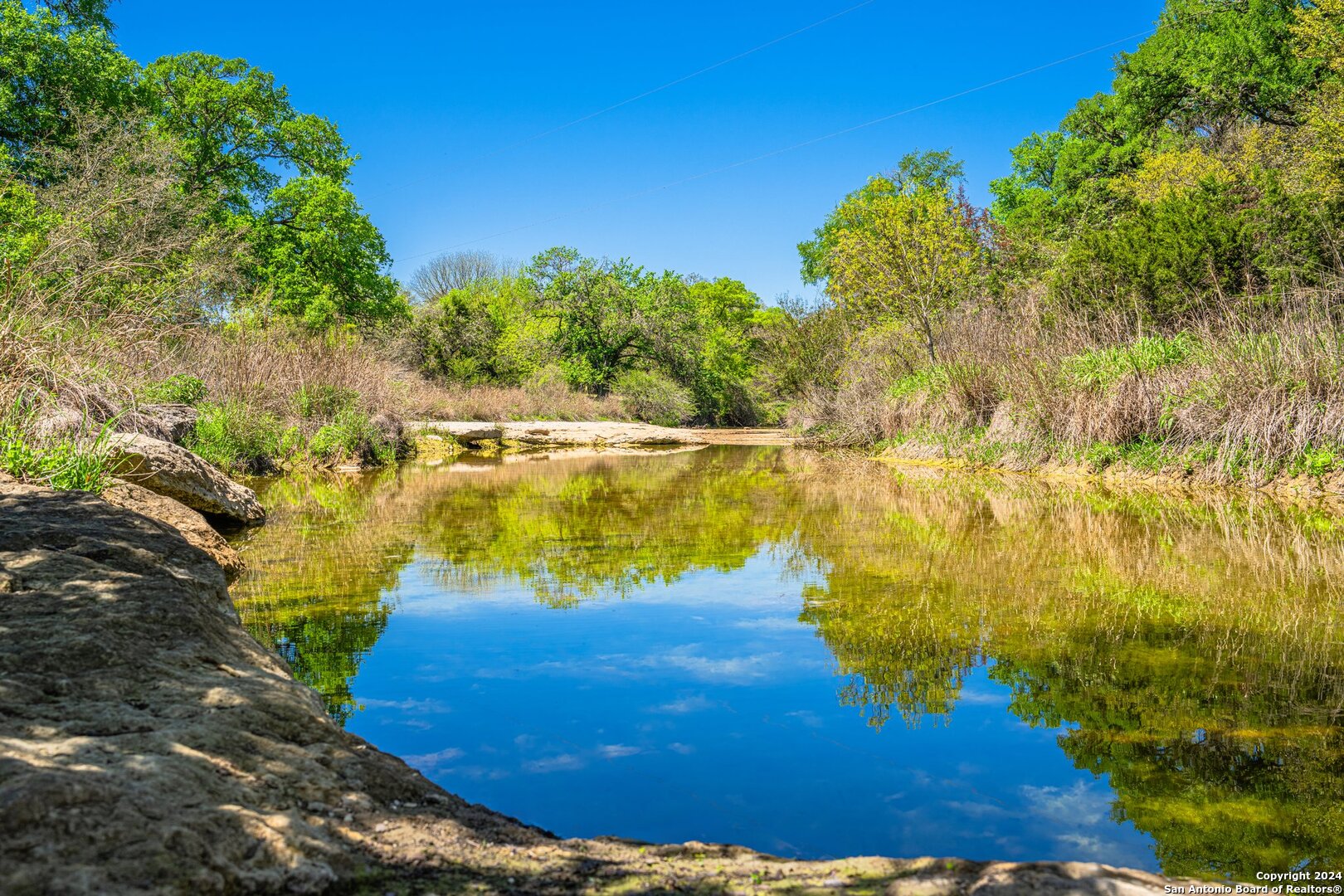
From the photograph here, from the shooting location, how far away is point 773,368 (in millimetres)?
30391

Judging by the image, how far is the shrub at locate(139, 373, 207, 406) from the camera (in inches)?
403

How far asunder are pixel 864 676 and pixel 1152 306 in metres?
15.6

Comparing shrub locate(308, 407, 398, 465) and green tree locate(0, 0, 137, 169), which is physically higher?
green tree locate(0, 0, 137, 169)

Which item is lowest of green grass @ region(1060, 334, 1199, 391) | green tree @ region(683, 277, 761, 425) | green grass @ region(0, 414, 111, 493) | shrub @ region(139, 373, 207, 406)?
green grass @ region(0, 414, 111, 493)

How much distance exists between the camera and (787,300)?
3838 centimetres

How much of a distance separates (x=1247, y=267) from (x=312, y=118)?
33.0m

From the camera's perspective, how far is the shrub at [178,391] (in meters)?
10.2

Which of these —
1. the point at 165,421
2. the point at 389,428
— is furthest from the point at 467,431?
the point at 165,421

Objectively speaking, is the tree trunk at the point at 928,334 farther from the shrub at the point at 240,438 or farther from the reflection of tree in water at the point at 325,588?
the reflection of tree in water at the point at 325,588

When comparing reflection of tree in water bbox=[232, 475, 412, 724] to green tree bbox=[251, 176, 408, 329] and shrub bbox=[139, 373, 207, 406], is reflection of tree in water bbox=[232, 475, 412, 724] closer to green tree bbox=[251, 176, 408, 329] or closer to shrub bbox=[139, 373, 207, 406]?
shrub bbox=[139, 373, 207, 406]

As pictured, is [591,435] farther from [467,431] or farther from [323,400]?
[323,400]

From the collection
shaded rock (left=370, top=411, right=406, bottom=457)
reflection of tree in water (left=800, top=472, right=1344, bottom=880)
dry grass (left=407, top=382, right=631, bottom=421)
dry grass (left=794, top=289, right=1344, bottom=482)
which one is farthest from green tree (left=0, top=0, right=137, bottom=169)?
reflection of tree in water (left=800, top=472, right=1344, bottom=880)

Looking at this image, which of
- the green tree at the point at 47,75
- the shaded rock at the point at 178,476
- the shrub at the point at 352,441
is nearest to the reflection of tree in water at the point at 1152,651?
the shaded rock at the point at 178,476

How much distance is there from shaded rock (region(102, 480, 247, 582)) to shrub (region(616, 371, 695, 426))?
2663 cm
